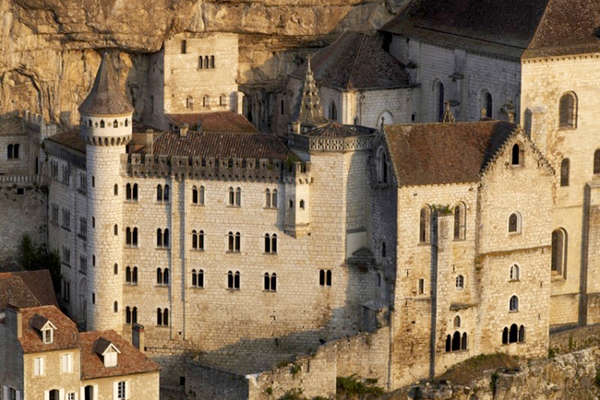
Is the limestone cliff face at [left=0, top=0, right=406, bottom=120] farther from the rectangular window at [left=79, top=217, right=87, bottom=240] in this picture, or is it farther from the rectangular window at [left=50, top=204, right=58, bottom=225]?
the rectangular window at [left=79, top=217, right=87, bottom=240]

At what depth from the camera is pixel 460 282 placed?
362ft

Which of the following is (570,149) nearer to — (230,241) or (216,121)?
(230,241)

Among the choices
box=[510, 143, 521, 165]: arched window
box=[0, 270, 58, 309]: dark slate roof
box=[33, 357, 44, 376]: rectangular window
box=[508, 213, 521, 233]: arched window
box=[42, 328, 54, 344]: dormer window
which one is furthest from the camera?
box=[508, 213, 521, 233]: arched window

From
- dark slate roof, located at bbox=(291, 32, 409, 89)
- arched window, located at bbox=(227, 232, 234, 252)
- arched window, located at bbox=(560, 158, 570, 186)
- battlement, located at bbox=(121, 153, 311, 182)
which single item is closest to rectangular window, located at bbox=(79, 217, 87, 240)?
battlement, located at bbox=(121, 153, 311, 182)

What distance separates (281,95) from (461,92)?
12.1 meters

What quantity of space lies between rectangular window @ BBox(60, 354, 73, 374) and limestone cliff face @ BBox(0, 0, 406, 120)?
20.3 metres

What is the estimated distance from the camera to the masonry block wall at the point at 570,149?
4500 inches

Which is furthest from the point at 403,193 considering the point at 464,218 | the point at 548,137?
the point at 548,137

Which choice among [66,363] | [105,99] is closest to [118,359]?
[66,363]

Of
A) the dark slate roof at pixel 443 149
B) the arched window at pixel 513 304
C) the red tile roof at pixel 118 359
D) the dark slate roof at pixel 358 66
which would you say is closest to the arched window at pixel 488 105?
the dark slate roof at pixel 358 66

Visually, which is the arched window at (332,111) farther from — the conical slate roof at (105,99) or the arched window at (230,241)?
the conical slate roof at (105,99)

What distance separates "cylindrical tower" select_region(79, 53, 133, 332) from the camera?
110 meters

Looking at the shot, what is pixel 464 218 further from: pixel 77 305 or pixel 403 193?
pixel 77 305

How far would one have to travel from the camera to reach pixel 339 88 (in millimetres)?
120375
